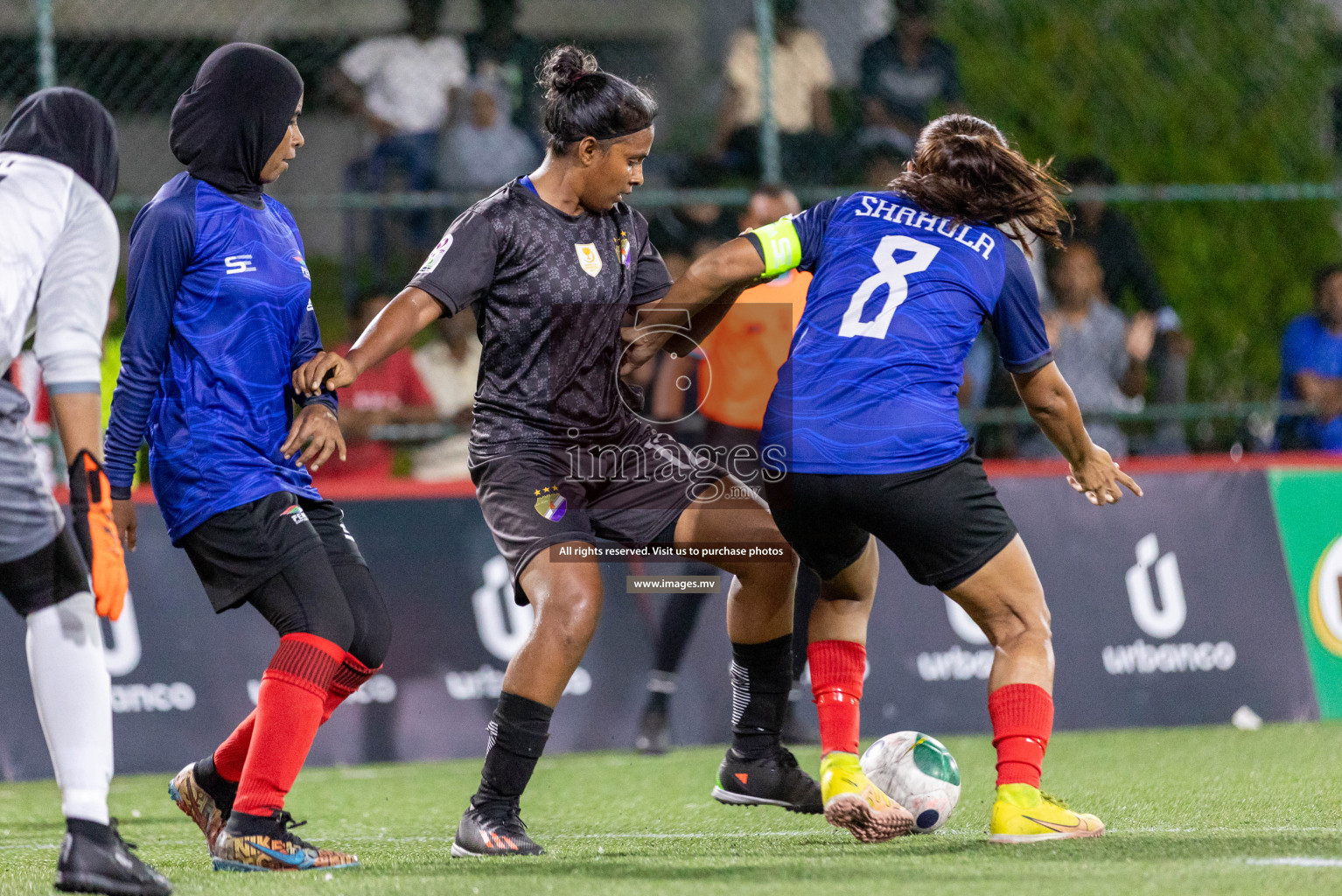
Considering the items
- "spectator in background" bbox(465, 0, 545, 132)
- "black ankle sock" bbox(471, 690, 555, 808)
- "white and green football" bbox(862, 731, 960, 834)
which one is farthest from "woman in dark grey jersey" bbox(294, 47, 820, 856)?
"spectator in background" bbox(465, 0, 545, 132)

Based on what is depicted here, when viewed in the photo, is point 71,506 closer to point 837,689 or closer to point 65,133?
point 65,133

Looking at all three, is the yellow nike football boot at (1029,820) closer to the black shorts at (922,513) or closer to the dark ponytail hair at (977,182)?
the black shorts at (922,513)

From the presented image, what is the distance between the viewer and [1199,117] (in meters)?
12.9

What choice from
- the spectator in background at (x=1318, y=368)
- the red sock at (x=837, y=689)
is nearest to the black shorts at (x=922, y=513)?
the red sock at (x=837, y=689)

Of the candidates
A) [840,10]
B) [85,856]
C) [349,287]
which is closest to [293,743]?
[85,856]

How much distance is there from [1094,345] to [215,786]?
6.03 m

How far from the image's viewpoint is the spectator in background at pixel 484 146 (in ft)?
29.7

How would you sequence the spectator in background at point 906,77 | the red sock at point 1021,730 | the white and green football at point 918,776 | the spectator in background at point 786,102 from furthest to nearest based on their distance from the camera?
the spectator in background at point 906,77 → the spectator in background at point 786,102 → the white and green football at point 918,776 → the red sock at point 1021,730

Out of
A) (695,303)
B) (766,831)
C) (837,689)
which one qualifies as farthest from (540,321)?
(766,831)

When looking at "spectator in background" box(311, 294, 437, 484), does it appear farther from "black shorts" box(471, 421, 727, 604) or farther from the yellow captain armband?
the yellow captain armband

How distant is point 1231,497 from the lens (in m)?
8.08

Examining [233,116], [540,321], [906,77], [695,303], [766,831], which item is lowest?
[766,831]

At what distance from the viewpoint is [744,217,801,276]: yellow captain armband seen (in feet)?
14.7

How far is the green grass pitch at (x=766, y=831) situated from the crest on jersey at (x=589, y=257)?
1.70m
